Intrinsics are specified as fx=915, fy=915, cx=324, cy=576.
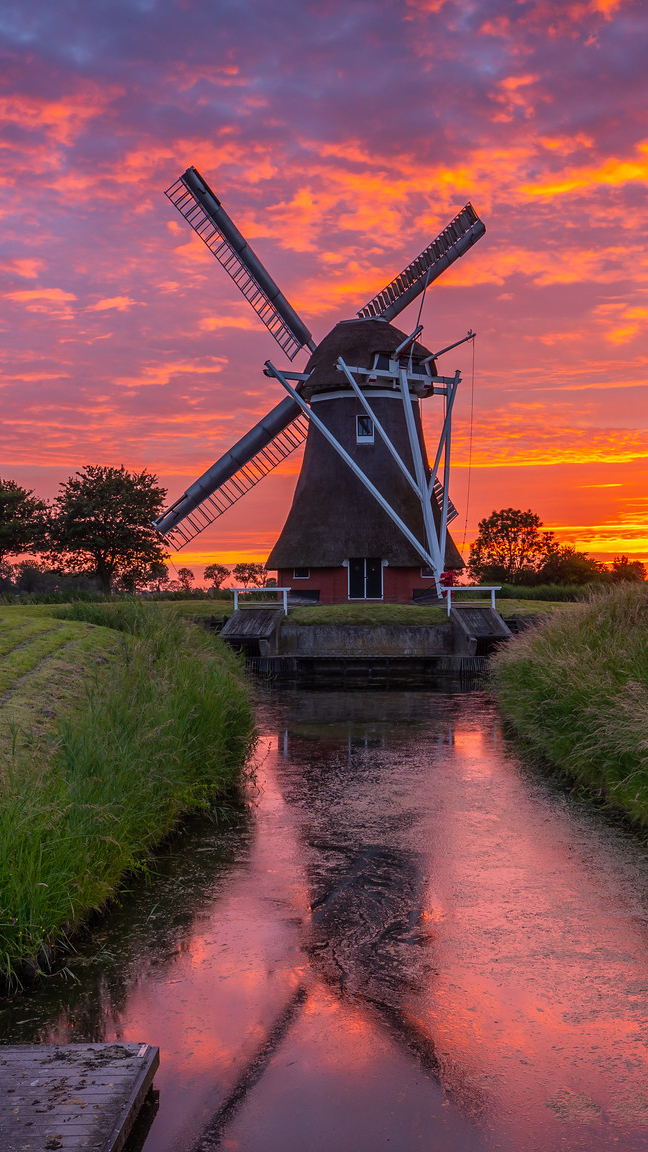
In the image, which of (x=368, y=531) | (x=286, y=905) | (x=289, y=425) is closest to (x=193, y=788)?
(x=286, y=905)

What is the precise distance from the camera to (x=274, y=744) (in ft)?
45.2

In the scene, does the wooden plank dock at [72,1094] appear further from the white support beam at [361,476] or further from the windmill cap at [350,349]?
the windmill cap at [350,349]

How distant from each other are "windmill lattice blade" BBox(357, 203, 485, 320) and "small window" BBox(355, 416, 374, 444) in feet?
13.2

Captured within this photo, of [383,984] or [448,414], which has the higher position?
[448,414]

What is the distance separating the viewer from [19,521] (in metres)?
44.3

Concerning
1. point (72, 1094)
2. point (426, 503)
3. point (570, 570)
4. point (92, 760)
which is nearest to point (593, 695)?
point (92, 760)

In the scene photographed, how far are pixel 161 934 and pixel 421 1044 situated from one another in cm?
219

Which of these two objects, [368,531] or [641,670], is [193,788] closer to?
[641,670]

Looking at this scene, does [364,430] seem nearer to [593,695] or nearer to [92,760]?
[593,695]

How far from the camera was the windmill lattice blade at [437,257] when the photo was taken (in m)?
31.4

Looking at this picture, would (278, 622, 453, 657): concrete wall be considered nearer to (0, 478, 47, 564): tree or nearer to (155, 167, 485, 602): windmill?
(155, 167, 485, 602): windmill

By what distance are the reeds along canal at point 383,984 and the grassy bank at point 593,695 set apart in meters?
0.70

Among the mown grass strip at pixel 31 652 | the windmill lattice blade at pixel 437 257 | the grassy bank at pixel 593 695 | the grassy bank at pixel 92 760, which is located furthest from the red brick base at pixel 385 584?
the grassy bank at pixel 92 760

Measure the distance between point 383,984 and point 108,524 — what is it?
3958cm
